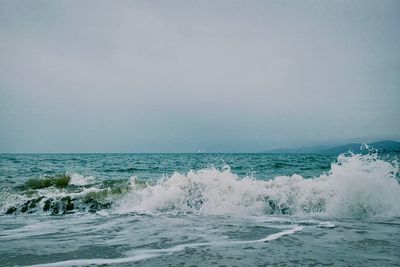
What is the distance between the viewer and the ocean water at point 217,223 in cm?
517

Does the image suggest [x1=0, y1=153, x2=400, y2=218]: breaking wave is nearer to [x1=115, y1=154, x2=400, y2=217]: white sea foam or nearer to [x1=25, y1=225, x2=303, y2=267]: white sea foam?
[x1=115, y1=154, x2=400, y2=217]: white sea foam

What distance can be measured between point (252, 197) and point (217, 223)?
3162 millimetres

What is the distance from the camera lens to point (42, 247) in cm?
596

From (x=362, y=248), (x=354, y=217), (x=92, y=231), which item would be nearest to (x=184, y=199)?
(x=92, y=231)

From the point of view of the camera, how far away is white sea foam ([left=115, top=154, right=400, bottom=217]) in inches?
388

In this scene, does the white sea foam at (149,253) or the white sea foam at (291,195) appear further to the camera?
the white sea foam at (291,195)

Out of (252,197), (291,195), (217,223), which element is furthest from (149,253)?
(291,195)

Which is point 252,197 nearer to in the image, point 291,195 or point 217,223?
point 291,195

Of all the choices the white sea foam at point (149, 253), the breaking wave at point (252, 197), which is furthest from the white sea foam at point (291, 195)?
the white sea foam at point (149, 253)

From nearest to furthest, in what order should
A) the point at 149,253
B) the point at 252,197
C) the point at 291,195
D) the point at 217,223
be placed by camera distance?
the point at 149,253, the point at 217,223, the point at 291,195, the point at 252,197

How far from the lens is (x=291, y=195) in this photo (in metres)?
11.1

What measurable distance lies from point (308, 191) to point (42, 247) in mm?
7915

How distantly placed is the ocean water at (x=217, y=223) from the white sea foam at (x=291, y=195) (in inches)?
1.2

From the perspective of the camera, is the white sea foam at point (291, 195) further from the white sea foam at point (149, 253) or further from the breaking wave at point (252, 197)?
the white sea foam at point (149, 253)
